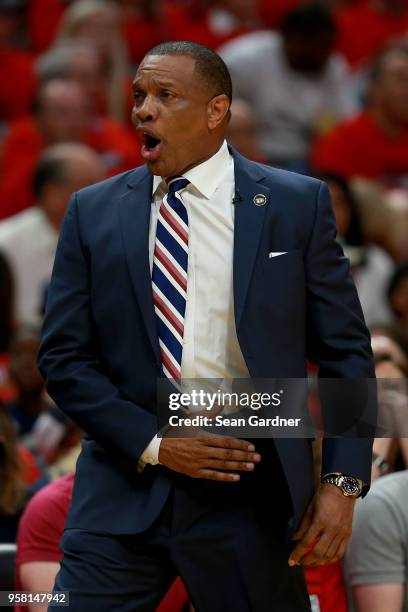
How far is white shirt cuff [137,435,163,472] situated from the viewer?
8.71 ft

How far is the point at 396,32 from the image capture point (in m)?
9.55

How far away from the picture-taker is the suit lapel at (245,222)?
8.81ft

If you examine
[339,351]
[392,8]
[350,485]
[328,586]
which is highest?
[392,8]

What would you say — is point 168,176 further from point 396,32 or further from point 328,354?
point 396,32

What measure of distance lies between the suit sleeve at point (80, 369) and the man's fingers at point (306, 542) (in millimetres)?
375

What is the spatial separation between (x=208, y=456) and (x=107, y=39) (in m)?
5.73

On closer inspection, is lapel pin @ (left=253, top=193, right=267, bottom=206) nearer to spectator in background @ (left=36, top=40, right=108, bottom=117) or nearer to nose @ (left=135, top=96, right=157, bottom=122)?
nose @ (left=135, top=96, right=157, bottom=122)

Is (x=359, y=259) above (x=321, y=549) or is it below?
below

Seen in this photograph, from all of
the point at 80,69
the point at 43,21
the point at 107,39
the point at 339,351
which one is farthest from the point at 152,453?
the point at 43,21

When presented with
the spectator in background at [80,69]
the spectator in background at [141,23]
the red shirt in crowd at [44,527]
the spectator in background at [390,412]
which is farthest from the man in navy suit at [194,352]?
the spectator in background at [141,23]

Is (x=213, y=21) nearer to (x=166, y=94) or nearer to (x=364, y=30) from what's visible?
(x=364, y=30)

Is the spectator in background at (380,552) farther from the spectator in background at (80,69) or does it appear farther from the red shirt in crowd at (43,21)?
the red shirt in crowd at (43,21)

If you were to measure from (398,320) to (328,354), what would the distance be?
3.59m

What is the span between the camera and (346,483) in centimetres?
269
